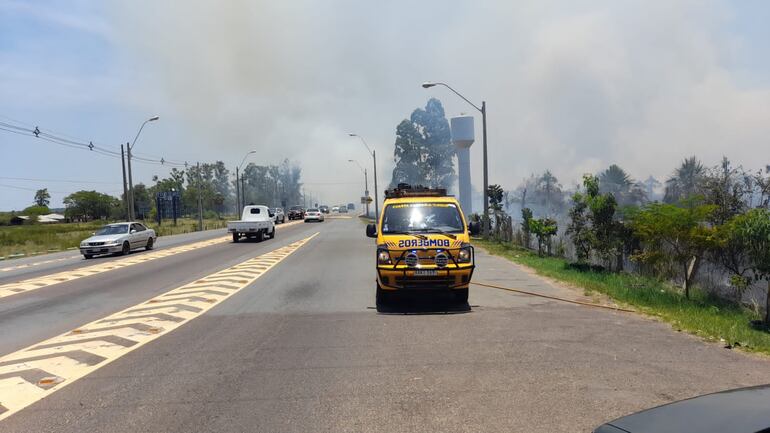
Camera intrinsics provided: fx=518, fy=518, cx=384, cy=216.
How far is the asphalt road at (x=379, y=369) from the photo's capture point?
183 inches

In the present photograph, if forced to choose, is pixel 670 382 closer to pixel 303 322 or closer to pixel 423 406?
pixel 423 406

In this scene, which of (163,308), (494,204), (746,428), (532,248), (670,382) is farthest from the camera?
(494,204)

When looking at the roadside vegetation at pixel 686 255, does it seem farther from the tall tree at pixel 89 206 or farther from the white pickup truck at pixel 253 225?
the tall tree at pixel 89 206

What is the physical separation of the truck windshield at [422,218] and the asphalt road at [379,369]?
1547 mm

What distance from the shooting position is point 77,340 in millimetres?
7879

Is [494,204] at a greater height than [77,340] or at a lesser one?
greater

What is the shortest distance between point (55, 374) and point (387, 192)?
26.4 feet

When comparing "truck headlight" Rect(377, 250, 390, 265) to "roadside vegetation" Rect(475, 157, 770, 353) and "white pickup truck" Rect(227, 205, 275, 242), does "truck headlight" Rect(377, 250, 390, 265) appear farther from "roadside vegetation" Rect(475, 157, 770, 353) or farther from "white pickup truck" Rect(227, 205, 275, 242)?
"white pickup truck" Rect(227, 205, 275, 242)

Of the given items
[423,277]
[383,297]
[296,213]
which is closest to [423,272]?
[423,277]

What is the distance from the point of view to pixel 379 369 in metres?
6.07

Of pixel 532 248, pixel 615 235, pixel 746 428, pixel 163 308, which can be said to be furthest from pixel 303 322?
pixel 532 248

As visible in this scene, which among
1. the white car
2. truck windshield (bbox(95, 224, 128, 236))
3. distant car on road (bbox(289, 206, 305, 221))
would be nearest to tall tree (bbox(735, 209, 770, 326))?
truck windshield (bbox(95, 224, 128, 236))

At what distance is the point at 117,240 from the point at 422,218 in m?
18.7

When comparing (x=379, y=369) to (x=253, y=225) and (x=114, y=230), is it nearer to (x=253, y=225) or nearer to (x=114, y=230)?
(x=114, y=230)
